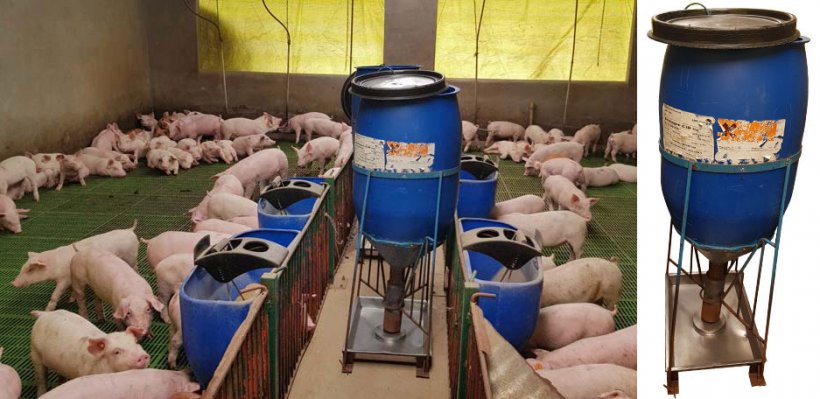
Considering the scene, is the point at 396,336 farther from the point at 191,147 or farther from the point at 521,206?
the point at 191,147

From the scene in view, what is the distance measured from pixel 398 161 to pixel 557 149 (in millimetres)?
6958

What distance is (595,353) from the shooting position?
479cm

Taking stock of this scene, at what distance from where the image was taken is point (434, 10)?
1266cm

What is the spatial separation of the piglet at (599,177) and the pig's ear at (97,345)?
7.31 metres

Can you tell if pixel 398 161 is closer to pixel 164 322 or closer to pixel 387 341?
pixel 387 341

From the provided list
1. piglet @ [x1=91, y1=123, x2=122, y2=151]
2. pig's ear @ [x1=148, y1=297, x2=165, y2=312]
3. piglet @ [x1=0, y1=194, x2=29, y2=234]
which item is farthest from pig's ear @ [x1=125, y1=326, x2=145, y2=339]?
piglet @ [x1=91, y1=123, x2=122, y2=151]

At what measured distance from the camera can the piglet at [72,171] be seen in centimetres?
954

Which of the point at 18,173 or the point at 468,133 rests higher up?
the point at 468,133

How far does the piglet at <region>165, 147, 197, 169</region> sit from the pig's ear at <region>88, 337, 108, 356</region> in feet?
21.5

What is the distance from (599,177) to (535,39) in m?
4.01

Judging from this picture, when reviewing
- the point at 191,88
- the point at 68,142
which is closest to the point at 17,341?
the point at 68,142

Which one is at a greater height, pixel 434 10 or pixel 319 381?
pixel 434 10

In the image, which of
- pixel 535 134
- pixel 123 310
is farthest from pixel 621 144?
pixel 123 310

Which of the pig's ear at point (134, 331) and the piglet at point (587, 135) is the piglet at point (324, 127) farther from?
the pig's ear at point (134, 331)
